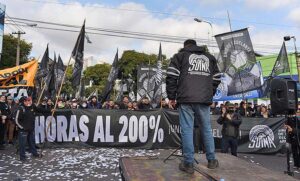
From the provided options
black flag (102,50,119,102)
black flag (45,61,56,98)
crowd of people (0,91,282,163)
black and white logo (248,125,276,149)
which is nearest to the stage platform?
crowd of people (0,91,282,163)

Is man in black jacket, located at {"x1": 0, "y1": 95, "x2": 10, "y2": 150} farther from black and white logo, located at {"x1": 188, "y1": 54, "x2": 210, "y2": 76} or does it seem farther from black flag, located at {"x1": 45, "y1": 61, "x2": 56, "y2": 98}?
Result: black and white logo, located at {"x1": 188, "y1": 54, "x2": 210, "y2": 76}

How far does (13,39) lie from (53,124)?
4138 cm

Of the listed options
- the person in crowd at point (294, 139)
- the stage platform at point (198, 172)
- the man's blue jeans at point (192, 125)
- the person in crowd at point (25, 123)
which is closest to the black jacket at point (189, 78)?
the man's blue jeans at point (192, 125)

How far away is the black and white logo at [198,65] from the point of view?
493 cm

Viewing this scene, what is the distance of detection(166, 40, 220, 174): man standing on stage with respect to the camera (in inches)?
193

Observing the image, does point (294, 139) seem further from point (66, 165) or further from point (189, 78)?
point (189, 78)

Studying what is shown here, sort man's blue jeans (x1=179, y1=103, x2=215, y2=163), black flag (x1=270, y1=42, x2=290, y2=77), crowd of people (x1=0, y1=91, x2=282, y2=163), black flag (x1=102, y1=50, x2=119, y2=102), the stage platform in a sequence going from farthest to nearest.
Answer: black flag (x1=270, y1=42, x2=290, y2=77) → black flag (x1=102, y1=50, x2=119, y2=102) → crowd of people (x1=0, y1=91, x2=282, y2=163) → man's blue jeans (x1=179, y1=103, x2=215, y2=163) → the stage platform

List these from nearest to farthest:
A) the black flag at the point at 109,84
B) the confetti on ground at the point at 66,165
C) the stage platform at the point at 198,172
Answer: the stage platform at the point at 198,172, the confetti on ground at the point at 66,165, the black flag at the point at 109,84

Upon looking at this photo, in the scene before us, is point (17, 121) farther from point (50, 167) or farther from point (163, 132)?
point (163, 132)

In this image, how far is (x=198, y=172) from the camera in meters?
4.58

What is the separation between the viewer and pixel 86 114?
13789mm

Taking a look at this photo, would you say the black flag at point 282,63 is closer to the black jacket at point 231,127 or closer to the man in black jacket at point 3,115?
the black jacket at point 231,127

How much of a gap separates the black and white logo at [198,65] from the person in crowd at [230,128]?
7.04m

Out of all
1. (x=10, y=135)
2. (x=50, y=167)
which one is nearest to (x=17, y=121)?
(x=50, y=167)
